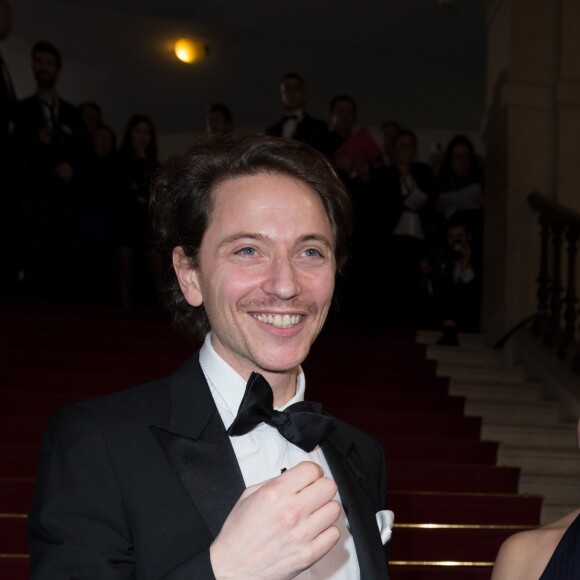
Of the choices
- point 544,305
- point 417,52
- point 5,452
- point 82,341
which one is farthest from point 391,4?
point 5,452

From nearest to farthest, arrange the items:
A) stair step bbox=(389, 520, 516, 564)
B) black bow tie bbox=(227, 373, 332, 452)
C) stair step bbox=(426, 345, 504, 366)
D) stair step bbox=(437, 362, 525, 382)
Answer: black bow tie bbox=(227, 373, 332, 452) < stair step bbox=(389, 520, 516, 564) < stair step bbox=(437, 362, 525, 382) < stair step bbox=(426, 345, 504, 366)

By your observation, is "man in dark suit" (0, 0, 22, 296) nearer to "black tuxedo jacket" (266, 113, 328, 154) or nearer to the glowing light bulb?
"black tuxedo jacket" (266, 113, 328, 154)

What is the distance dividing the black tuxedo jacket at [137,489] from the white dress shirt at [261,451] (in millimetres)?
35

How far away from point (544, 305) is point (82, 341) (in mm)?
2978

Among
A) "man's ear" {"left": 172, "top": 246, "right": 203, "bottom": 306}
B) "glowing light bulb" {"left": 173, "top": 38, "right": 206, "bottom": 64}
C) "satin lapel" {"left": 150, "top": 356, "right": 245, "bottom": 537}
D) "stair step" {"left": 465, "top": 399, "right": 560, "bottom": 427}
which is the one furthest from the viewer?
"glowing light bulb" {"left": 173, "top": 38, "right": 206, "bottom": 64}

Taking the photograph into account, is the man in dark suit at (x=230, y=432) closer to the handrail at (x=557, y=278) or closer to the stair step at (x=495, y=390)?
the stair step at (x=495, y=390)

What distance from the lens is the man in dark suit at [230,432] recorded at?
1.26m

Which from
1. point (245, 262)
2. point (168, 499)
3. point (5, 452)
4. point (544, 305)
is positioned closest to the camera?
point (168, 499)

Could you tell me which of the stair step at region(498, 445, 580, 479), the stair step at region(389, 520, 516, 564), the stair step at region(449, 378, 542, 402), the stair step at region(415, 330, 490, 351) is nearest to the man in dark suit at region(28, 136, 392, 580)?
the stair step at region(389, 520, 516, 564)

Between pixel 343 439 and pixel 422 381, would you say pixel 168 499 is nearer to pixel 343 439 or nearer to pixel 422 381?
pixel 343 439

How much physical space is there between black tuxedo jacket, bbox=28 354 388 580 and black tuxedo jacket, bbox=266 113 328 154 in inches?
196

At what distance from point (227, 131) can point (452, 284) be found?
1.93 meters

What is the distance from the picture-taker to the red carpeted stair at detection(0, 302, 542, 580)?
376 cm

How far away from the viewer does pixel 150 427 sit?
1.54m
